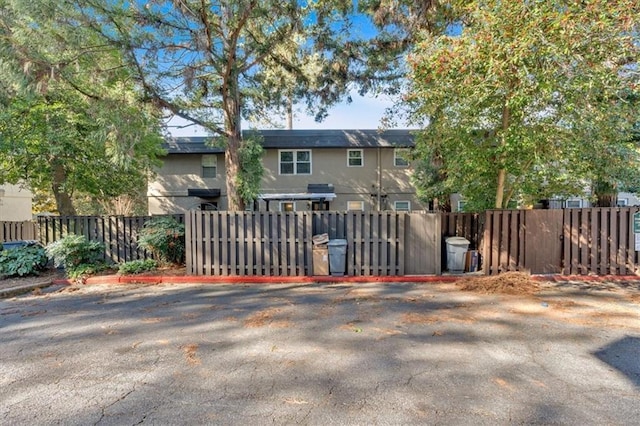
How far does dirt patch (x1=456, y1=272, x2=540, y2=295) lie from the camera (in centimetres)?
698

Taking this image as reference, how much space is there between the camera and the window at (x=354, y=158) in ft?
58.6

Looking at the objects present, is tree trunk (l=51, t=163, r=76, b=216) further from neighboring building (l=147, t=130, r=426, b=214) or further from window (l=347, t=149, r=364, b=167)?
window (l=347, t=149, r=364, b=167)

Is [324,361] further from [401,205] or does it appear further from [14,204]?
[14,204]

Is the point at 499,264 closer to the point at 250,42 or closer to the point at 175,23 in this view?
the point at 250,42

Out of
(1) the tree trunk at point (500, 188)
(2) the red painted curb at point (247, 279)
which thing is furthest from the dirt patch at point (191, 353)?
(1) the tree trunk at point (500, 188)

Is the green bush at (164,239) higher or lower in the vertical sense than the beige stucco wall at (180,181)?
lower

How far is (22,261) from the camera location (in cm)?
859

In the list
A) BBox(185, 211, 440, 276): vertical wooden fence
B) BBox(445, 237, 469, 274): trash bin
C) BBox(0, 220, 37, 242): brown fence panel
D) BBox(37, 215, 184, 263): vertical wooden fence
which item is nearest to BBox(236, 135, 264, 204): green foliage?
BBox(185, 211, 440, 276): vertical wooden fence

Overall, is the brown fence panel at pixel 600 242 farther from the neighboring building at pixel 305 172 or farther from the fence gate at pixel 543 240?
the neighboring building at pixel 305 172

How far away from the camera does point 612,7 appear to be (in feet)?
17.5

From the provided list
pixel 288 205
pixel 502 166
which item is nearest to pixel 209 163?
pixel 288 205

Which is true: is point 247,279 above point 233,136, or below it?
below

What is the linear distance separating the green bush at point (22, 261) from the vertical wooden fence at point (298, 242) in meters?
3.92

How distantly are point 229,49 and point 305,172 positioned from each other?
30.4 feet
